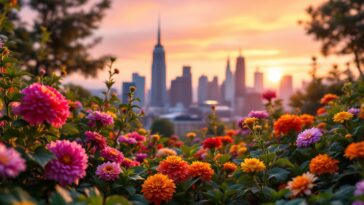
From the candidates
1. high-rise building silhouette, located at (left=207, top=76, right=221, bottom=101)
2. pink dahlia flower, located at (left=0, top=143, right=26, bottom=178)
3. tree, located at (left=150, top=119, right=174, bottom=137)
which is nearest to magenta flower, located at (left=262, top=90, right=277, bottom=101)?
pink dahlia flower, located at (left=0, top=143, right=26, bottom=178)

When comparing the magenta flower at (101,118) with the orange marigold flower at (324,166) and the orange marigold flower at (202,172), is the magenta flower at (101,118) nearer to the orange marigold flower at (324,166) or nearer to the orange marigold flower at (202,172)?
the orange marigold flower at (202,172)

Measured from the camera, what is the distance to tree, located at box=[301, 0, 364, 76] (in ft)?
44.1

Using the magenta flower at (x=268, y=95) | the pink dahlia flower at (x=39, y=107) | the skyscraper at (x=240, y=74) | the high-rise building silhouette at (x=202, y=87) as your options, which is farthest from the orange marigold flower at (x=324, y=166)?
the skyscraper at (x=240, y=74)

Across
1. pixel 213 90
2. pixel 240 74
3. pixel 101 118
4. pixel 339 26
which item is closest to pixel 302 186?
pixel 101 118

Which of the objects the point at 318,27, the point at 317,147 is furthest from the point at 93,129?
the point at 318,27

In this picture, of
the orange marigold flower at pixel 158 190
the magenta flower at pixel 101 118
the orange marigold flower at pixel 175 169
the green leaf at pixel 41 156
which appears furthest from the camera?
the magenta flower at pixel 101 118

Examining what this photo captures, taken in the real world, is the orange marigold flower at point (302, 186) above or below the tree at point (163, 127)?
above

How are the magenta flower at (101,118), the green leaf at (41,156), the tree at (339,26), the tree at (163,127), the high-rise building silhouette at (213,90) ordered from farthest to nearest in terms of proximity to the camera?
the high-rise building silhouette at (213,90)
the tree at (339,26)
the tree at (163,127)
the magenta flower at (101,118)
the green leaf at (41,156)

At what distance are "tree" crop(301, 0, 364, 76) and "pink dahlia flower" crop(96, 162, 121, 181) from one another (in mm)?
12808

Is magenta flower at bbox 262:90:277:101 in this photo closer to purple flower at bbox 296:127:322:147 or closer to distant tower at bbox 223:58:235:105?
purple flower at bbox 296:127:322:147

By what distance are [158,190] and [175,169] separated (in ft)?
0.76

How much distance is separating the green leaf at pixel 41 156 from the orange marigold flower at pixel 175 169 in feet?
2.06

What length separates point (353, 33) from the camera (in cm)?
1374

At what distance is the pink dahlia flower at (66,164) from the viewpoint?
4.79 ft
